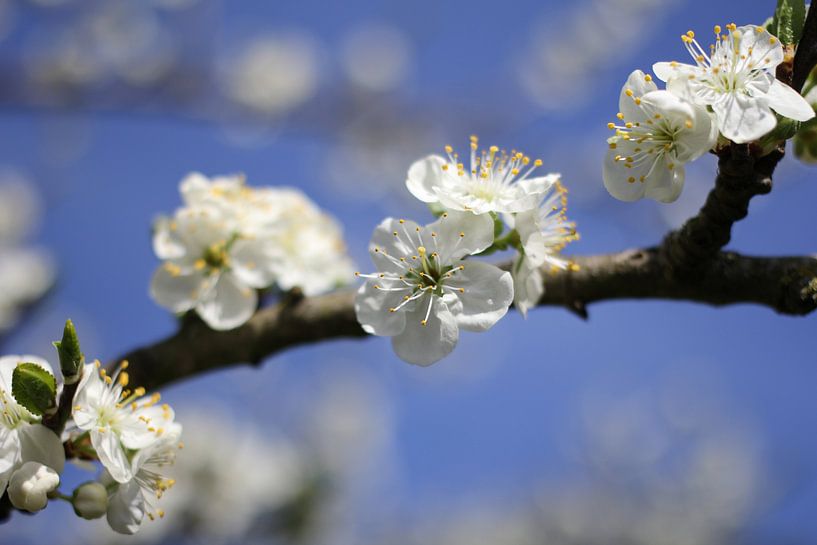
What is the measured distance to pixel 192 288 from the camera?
6.04ft

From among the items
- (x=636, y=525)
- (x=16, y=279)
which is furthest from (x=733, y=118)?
(x=636, y=525)

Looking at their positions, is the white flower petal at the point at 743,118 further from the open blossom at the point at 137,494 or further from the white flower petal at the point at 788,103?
the open blossom at the point at 137,494

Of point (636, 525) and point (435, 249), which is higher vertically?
point (636, 525)

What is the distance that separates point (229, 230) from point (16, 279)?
2205mm

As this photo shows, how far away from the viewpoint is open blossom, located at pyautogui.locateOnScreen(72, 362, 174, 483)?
1231 mm

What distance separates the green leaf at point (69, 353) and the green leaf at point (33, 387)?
0.12 ft

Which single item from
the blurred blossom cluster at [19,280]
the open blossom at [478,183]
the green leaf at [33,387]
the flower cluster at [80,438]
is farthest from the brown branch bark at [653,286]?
the blurred blossom cluster at [19,280]

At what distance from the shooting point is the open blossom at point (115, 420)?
123 cm

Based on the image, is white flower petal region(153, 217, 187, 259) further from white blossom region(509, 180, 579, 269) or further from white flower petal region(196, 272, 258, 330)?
white blossom region(509, 180, 579, 269)

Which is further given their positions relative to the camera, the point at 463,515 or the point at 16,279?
the point at 463,515

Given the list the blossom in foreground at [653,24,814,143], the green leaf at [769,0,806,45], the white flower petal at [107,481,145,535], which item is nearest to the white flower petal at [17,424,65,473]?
the white flower petal at [107,481,145,535]

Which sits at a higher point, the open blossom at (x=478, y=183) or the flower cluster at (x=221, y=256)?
the open blossom at (x=478, y=183)

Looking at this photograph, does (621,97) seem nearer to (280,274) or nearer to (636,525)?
(280,274)

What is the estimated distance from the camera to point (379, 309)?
1348 millimetres
